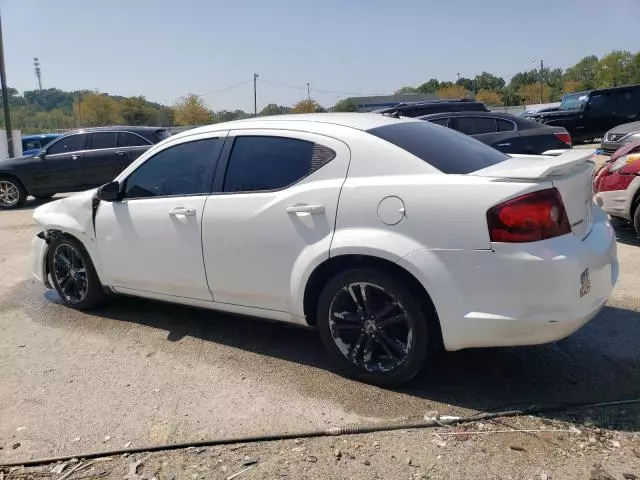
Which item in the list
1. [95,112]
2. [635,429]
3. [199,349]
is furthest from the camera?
[95,112]

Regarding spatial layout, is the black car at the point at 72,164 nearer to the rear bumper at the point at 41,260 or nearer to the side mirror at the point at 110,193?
the rear bumper at the point at 41,260

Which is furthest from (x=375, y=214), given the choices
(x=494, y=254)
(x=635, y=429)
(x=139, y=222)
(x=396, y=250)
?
(x=139, y=222)

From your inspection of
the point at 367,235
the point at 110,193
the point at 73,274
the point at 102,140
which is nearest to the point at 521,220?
the point at 367,235

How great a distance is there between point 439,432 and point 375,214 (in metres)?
1.23

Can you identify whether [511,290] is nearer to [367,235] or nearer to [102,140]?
[367,235]

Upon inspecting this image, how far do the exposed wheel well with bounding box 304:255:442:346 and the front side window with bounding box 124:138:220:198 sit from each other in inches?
42.7

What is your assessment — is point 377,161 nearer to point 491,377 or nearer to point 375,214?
point 375,214

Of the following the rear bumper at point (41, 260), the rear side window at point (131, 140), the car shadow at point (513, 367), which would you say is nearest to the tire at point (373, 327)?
the car shadow at point (513, 367)

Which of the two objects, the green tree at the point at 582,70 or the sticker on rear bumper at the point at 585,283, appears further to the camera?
the green tree at the point at 582,70

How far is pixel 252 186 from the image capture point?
3896mm

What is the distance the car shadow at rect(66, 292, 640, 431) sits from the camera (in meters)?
3.30

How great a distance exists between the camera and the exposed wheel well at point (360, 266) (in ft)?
10.8

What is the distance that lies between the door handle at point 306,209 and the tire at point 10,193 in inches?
447

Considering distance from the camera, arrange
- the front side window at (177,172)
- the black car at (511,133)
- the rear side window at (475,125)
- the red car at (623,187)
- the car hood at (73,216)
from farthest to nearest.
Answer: the rear side window at (475,125)
the black car at (511,133)
the red car at (623,187)
the car hood at (73,216)
the front side window at (177,172)
